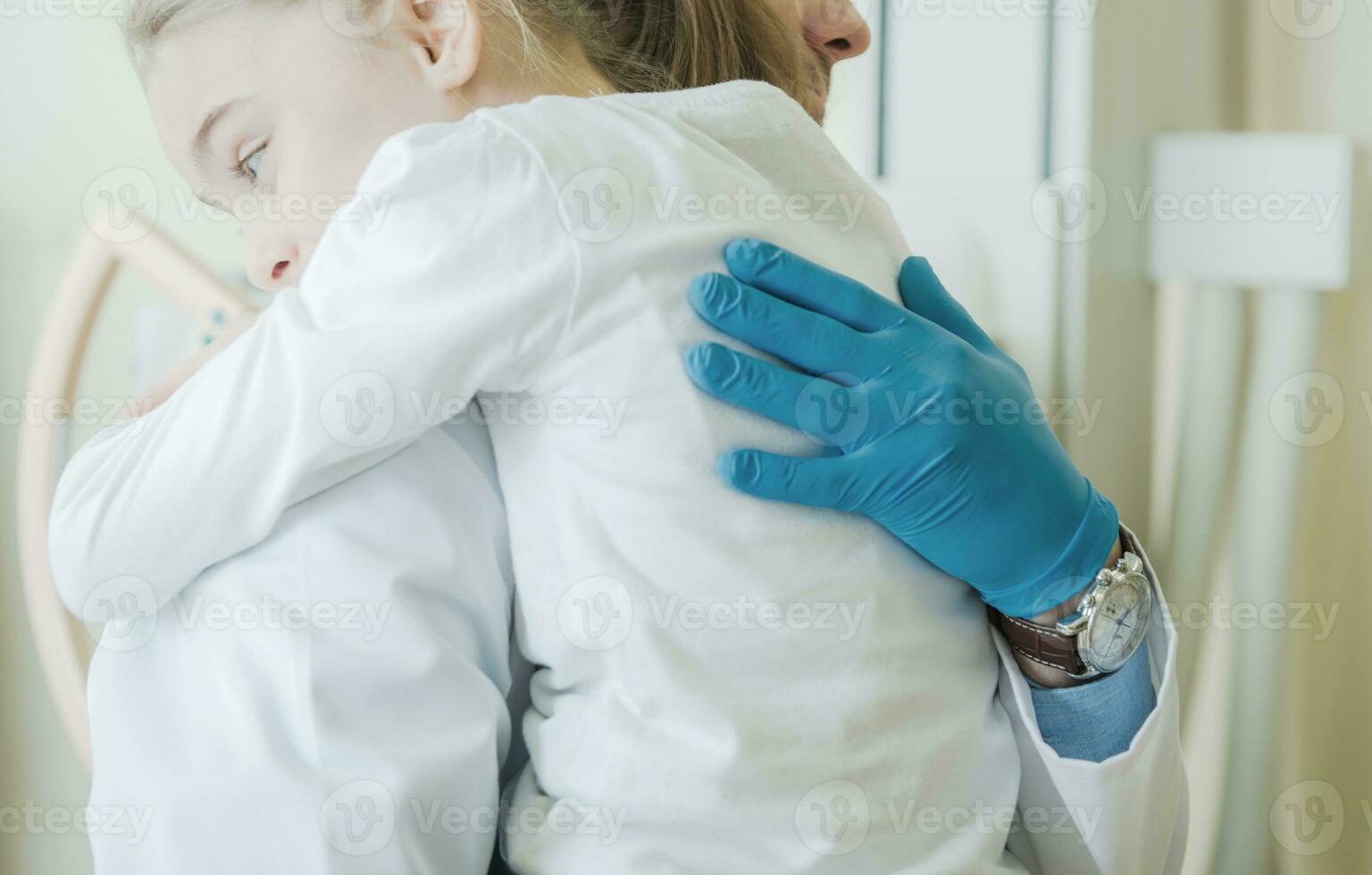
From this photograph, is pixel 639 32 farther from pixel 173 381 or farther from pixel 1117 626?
pixel 1117 626

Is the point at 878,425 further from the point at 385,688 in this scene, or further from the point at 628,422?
the point at 385,688

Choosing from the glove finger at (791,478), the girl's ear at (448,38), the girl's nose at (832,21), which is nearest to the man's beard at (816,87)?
the girl's nose at (832,21)

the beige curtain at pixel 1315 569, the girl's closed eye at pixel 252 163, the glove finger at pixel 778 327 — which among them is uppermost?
the girl's closed eye at pixel 252 163

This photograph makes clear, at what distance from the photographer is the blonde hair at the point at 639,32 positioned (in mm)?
737

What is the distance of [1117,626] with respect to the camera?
2.41ft

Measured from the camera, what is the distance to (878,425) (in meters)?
0.66

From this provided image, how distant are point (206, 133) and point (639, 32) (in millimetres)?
312

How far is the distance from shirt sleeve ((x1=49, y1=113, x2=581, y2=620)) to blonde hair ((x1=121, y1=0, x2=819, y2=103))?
222mm

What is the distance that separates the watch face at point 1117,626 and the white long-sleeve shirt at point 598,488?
0.17 metres

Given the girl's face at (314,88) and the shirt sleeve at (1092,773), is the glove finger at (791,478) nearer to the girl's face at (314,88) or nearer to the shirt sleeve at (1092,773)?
the shirt sleeve at (1092,773)

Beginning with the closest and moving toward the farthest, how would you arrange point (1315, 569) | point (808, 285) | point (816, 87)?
1. point (808, 285)
2. point (816, 87)
3. point (1315, 569)

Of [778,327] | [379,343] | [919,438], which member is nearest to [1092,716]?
[919,438]

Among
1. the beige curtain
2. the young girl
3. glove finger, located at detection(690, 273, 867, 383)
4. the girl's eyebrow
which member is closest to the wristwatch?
the young girl

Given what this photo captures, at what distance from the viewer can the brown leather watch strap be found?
0.73 meters
